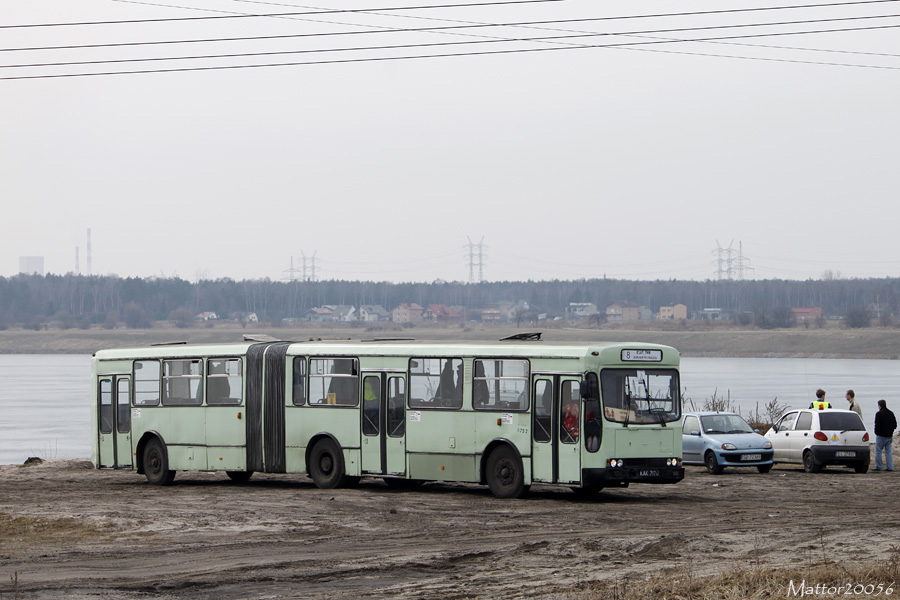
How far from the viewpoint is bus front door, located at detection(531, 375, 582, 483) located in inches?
758

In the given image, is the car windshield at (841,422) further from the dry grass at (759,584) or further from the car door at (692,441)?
the dry grass at (759,584)

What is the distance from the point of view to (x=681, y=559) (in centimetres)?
1266

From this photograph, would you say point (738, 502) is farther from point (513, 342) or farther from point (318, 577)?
point (318, 577)

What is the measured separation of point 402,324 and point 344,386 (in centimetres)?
16813

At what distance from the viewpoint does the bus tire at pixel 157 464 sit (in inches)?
973

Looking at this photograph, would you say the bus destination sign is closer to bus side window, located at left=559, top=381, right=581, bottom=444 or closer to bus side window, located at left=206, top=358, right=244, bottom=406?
bus side window, located at left=559, top=381, right=581, bottom=444

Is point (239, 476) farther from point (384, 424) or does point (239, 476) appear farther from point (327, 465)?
point (384, 424)

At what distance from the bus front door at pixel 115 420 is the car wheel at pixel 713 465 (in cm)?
1216

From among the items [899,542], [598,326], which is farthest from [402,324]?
[899,542]

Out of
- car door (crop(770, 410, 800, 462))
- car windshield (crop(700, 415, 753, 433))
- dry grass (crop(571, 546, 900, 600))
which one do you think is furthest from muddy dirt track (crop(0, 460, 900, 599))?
car door (crop(770, 410, 800, 462))

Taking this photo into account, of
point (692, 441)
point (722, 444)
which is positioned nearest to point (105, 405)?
point (692, 441)

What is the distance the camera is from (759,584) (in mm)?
10148

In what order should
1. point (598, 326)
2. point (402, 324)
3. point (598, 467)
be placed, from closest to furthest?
1. point (598, 467)
2. point (598, 326)
3. point (402, 324)

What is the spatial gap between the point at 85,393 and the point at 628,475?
62307 mm
